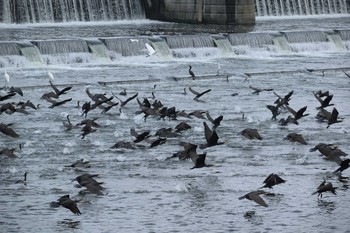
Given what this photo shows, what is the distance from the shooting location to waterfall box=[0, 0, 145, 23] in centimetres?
5072

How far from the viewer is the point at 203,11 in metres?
53.3

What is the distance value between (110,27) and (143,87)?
20.2m

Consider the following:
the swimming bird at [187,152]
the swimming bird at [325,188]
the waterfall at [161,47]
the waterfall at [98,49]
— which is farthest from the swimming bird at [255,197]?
the waterfall at [161,47]

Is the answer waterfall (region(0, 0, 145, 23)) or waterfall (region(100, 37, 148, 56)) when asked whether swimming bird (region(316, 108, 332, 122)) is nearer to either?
waterfall (region(100, 37, 148, 56))

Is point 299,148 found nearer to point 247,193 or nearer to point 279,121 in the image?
point 279,121

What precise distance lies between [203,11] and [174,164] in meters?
35.7

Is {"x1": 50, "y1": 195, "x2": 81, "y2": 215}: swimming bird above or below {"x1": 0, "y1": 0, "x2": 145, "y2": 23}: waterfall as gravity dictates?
above

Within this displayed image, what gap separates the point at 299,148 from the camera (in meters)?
19.8

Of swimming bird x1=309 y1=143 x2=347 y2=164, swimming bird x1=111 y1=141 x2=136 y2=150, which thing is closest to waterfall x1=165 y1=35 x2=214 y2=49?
swimming bird x1=111 y1=141 x2=136 y2=150

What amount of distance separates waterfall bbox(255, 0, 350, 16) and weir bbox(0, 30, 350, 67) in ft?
46.2

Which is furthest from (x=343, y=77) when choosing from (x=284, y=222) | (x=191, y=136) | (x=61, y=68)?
(x=284, y=222)

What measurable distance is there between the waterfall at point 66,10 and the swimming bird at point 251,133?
30971 millimetres

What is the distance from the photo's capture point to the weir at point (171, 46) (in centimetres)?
3694

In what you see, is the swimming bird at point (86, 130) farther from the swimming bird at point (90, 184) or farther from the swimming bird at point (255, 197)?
the swimming bird at point (255, 197)
